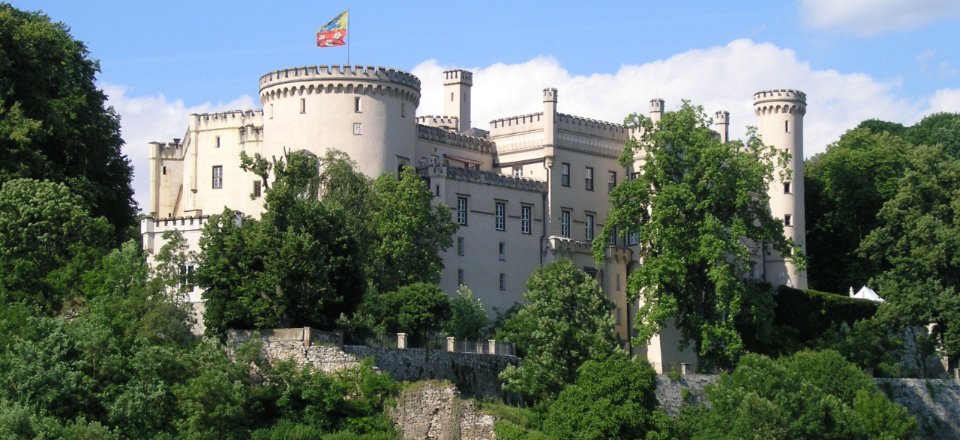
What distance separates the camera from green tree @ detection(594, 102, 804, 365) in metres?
71.4

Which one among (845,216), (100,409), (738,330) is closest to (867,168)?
(845,216)

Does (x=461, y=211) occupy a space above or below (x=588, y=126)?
below

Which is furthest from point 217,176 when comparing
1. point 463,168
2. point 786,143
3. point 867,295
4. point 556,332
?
point 867,295

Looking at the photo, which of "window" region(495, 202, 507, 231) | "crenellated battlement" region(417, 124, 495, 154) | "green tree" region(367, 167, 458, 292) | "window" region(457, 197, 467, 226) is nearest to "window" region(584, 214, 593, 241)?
"crenellated battlement" region(417, 124, 495, 154)

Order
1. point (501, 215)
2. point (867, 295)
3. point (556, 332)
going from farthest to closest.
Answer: point (867, 295) < point (501, 215) < point (556, 332)

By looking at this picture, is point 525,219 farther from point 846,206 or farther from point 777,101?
point 846,206

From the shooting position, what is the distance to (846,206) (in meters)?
89.6

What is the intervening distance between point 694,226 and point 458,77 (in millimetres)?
15778

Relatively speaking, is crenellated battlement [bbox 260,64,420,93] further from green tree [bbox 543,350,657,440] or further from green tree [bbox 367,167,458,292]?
green tree [bbox 543,350,657,440]

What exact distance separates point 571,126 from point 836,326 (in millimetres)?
13420

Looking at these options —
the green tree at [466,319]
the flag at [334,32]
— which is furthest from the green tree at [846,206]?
the flag at [334,32]

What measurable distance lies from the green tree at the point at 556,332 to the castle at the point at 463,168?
7900 millimetres

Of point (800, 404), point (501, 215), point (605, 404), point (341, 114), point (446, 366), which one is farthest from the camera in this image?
point (501, 215)

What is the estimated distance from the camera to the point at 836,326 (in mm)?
80625
